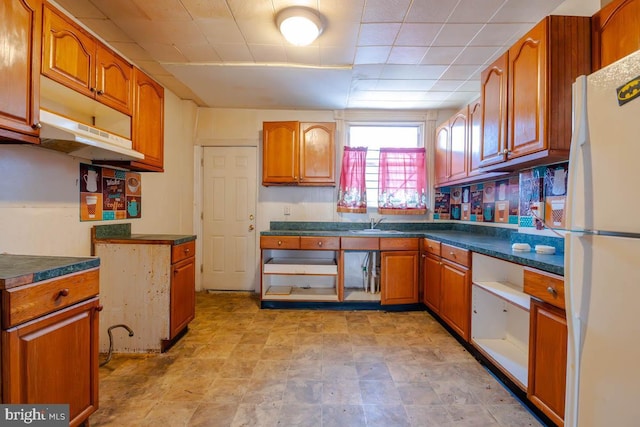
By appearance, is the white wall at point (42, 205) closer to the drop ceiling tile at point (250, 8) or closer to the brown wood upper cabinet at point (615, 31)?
the drop ceiling tile at point (250, 8)

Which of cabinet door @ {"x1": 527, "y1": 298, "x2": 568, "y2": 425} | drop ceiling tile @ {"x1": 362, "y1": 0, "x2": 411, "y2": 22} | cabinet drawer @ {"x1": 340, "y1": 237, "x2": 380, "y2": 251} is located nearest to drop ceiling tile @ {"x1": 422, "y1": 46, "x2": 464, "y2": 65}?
drop ceiling tile @ {"x1": 362, "y1": 0, "x2": 411, "y2": 22}

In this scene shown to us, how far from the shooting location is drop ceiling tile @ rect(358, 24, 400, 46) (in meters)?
2.02

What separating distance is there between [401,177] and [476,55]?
1.50m

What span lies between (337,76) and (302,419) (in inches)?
108

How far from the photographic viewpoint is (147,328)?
2150 millimetres

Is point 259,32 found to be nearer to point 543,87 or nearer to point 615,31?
point 543,87

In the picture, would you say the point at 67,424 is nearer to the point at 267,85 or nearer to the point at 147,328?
the point at 147,328

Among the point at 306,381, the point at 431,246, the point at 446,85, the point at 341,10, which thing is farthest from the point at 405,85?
the point at 306,381

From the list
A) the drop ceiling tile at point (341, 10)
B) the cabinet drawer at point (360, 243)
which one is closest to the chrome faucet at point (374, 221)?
the cabinet drawer at point (360, 243)

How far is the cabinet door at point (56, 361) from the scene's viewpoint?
1.03 meters

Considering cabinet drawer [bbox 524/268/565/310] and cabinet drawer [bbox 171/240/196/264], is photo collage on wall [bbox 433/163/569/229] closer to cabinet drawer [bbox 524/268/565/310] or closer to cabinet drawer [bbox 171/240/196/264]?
cabinet drawer [bbox 524/268/565/310]

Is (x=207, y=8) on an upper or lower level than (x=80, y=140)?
upper

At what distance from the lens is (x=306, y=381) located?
182 cm

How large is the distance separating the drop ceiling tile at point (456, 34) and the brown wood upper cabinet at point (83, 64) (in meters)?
2.37
